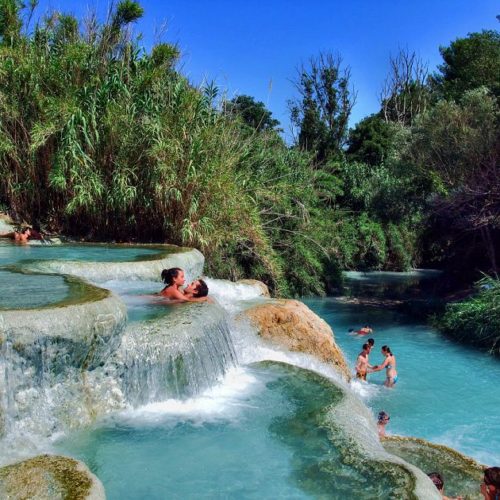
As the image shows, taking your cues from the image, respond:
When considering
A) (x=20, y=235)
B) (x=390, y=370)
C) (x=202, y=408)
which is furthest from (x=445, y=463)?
(x=20, y=235)

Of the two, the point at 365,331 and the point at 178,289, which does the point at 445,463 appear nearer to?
the point at 178,289

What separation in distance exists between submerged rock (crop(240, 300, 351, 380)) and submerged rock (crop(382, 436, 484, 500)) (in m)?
2.13

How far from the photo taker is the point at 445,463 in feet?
20.0

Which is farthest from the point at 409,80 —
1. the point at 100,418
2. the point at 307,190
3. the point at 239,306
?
the point at 100,418

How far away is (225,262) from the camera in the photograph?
1485 cm

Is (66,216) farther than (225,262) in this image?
No

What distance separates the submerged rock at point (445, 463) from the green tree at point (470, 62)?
21.5 m

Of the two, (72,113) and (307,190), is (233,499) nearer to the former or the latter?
(72,113)

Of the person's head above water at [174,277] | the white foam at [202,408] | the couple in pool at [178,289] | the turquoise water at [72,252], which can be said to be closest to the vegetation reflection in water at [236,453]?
the white foam at [202,408]

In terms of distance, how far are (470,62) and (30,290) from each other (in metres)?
30.4

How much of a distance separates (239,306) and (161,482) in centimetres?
514

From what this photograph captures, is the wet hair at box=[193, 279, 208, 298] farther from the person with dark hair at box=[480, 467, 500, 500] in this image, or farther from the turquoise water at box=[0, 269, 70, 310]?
the person with dark hair at box=[480, 467, 500, 500]

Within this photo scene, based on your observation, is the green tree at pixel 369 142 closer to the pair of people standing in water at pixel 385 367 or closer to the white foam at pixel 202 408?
the pair of people standing in water at pixel 385 367

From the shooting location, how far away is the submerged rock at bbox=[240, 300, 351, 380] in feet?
28.0
